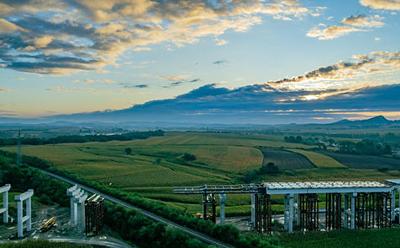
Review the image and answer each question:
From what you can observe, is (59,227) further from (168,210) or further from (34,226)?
(168,210)

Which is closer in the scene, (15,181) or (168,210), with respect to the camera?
(168,210)

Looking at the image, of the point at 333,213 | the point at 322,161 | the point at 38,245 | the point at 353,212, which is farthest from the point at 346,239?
the point at 322,161

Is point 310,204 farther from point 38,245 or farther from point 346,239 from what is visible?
point 38,245

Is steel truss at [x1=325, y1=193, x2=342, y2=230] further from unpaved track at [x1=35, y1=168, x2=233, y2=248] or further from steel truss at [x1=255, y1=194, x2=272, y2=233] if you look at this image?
unpaved track at [x1=35, y1=168, x2=233, y2=248]

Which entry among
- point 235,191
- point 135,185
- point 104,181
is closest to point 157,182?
point 135,185

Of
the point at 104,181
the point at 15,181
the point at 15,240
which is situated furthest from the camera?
the point at 104,181

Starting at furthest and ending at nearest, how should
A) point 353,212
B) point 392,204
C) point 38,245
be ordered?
point 392,204, point 353,212, point 38,245

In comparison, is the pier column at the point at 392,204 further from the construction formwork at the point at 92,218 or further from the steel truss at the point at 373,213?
the construction formwork at the point at 92,218
